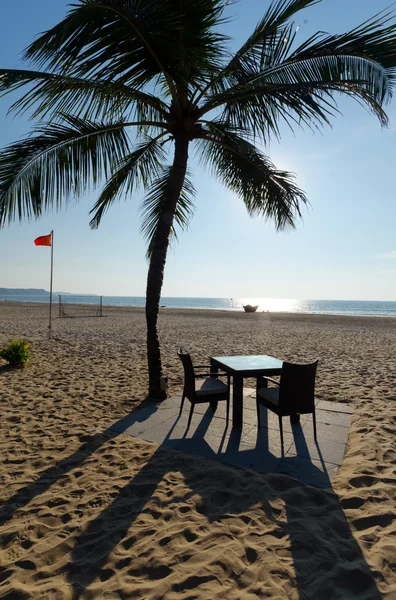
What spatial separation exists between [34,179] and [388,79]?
16.0 feet

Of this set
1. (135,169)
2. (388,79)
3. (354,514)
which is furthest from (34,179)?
(354,514)

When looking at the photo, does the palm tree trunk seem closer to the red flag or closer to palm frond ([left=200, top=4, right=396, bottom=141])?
palm frond ([left=200, top=4, right=396, bottom=141])

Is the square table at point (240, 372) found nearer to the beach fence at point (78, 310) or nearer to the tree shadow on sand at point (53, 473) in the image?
the tree shadow on sand at point (53, 473)

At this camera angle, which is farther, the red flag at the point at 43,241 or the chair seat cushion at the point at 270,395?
the red flag at the point at 43,241

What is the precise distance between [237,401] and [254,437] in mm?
464

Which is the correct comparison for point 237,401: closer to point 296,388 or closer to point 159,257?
point 296,388

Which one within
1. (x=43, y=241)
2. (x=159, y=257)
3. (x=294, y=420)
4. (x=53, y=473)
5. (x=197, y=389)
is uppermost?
(x=43, y=241)

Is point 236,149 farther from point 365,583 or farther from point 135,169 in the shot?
point 365,583

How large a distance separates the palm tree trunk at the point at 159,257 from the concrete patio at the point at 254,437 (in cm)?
57

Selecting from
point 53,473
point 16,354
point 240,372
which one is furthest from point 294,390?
point 16,354

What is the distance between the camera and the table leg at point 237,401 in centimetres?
433

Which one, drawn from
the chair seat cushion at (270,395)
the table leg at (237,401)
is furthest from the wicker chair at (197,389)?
the chair seat cushion at (270,395)

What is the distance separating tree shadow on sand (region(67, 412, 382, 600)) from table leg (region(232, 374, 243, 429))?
0.93 m

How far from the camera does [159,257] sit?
557 cm
